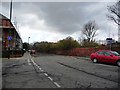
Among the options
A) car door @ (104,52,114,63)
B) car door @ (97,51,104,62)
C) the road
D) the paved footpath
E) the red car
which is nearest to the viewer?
the paved footpath

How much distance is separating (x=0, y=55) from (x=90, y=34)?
58.0 m

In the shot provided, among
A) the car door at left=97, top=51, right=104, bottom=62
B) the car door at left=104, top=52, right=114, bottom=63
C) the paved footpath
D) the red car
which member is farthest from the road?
the car door at left=97, top=51, right=104, bottom=62

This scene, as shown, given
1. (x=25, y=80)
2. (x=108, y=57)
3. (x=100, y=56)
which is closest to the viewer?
(x=25, y=80)

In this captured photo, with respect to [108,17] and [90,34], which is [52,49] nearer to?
[90,34]

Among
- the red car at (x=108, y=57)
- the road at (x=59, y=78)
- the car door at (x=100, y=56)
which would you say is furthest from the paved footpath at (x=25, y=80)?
the car door at (x=100, y=56)

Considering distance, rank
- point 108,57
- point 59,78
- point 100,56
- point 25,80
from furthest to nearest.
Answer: point 100,56 < point 108,57 < point 59,78 < point 25,80

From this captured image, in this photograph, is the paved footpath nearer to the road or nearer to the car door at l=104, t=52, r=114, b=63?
→ the road

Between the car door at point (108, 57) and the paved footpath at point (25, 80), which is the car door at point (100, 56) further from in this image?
the paved footpath at point (25, 80)

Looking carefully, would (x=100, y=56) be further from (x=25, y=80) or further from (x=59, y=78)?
(x=25, y=80)

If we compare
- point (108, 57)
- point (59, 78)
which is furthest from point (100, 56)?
point (59, 78)

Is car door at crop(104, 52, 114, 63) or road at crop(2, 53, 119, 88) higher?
car door at crop(104, 52, 114, 63)

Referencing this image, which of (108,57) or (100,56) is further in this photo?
(100,56)

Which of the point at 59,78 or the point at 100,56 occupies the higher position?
Result: the point at 100,56

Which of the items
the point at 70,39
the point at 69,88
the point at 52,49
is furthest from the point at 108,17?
the point at 52,49
